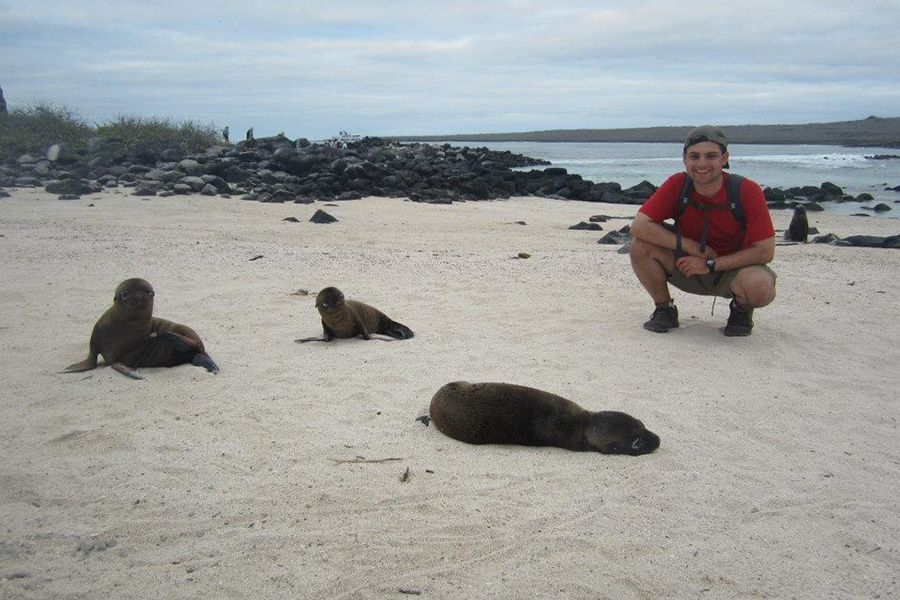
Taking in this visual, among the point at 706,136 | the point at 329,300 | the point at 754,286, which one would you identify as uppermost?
the point at 706,136

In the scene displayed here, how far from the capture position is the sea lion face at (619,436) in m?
3.85

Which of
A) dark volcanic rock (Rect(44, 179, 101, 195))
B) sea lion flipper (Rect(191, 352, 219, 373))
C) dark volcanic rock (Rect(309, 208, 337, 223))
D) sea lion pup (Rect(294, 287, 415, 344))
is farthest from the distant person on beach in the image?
dark volcanic rock (Rect(44, 179, 101, 195))

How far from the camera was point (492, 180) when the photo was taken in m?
23.0

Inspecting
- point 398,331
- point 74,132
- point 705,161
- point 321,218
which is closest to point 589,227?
point 321,218

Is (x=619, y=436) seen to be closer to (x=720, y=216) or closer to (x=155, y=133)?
(x=720, y=216)

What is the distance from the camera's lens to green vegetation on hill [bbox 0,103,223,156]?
24.8m

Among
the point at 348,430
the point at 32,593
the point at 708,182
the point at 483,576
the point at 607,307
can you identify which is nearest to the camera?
the point at 32,593

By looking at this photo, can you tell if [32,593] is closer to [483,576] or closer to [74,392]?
[483,576]

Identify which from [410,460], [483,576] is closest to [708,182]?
[410,460]

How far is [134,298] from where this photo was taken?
16.7ft

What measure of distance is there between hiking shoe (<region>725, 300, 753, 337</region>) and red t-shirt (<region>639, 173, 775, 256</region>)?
494 millimetres

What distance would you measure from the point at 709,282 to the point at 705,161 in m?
1.13

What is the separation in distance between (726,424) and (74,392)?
4030 mm

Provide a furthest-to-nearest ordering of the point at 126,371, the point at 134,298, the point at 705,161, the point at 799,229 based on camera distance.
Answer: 1. the point at 799,229
2. the point at 705,161
3. the point at 134,298
4. the point at 126,371
